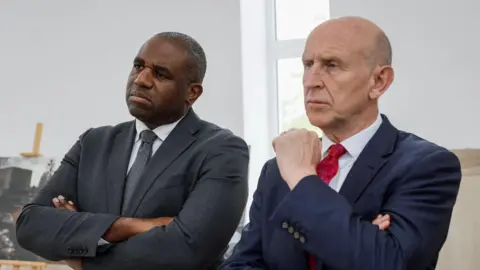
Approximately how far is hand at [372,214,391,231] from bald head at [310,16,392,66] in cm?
50

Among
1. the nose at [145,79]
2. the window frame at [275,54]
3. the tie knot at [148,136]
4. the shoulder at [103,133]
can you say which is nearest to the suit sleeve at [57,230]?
the shoulder at [103,133]

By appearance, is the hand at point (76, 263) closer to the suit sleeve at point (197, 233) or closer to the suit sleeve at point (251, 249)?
the suit sleeve at point (197, 233)

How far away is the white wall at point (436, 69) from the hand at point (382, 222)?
2.00 metres

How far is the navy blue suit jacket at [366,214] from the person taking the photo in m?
1.54

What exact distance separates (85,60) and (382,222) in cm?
342

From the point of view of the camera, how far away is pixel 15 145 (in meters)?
4.57

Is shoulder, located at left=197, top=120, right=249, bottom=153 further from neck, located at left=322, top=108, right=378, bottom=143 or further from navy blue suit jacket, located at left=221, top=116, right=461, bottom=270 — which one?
neck, located at left=322, top=108, right=378, bottom=143

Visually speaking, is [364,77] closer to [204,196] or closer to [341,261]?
[341,261]

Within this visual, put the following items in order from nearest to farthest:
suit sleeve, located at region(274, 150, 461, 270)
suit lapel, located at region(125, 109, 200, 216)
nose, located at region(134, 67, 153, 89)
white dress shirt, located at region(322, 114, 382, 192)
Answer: suit sleeve, located at region(274, 150, 461, 270) → white dress shirt, located at region(322, 114, 382, 192) → suit lapel, located at region(125, 109, 200, 216) → nose, located at region(134, 67, 153, 89)

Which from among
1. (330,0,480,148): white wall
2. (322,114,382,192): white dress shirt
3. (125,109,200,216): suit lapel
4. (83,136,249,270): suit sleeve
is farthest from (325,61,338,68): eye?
(330,0,480,148): white wall

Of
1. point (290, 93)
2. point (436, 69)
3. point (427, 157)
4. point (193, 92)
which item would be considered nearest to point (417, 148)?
point (427, 157)

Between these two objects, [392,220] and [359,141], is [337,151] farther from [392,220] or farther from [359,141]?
[392,220]

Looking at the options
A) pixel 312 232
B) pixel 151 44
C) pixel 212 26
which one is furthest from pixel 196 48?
pixel 212 26

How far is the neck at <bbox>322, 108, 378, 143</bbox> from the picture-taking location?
1868mm
